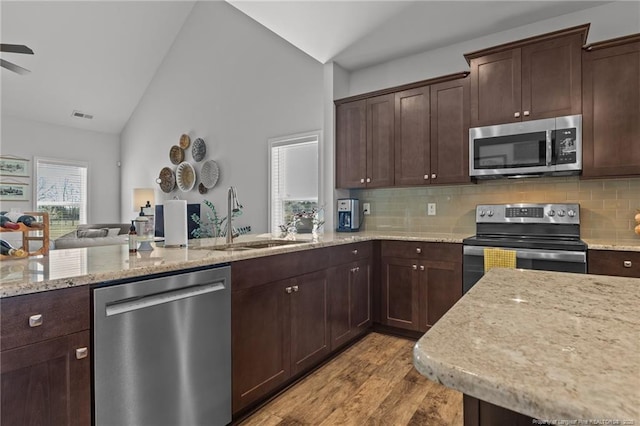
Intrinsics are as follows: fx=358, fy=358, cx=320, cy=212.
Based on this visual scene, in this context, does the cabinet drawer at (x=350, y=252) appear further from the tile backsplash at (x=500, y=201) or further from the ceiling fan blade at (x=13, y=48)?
the ceiling fan blade at (x=13, y=48)

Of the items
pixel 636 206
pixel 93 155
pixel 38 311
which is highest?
pixel 93 155

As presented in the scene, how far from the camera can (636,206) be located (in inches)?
111

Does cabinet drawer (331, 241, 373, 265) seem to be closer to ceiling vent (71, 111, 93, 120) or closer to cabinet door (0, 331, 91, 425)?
cabinet door (0, 331, 91, 425)

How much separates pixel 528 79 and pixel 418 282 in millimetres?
1899

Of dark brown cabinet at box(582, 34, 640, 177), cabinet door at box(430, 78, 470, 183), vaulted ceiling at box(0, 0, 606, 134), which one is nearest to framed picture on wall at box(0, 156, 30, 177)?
vaulted ceiling at box(0, 0, 606, 134)

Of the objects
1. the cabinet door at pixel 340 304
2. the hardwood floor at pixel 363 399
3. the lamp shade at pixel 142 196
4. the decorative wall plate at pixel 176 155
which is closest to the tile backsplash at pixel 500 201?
the cabinet door at pixel 340 304

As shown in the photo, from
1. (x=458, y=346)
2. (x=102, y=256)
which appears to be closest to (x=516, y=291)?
(x=458, y=346)

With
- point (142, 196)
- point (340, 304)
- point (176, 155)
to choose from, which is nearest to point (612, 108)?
point (340, 304)

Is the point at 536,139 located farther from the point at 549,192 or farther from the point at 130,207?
the point at 130,207

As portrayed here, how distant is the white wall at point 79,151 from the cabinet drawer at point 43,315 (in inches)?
250

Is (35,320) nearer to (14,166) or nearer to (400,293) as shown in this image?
(400,293)

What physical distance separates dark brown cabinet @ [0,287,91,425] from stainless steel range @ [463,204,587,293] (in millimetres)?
2571

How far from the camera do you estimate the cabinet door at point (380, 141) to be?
143 inches

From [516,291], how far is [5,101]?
7.97 m
